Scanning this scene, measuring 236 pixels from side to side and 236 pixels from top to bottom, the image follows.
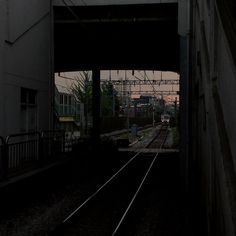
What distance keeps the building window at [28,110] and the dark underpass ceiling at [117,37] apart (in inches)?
153

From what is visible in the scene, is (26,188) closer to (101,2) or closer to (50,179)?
(50,179)

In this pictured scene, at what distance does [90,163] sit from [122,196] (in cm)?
947

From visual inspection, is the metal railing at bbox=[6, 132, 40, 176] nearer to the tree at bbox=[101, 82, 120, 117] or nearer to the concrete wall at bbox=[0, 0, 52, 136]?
the concrete wall at bbox=[0, 0, 52, 136]

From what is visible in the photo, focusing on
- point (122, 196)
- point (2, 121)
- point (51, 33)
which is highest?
point (51, 33)

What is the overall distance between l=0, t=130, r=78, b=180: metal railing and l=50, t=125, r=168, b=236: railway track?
201cm

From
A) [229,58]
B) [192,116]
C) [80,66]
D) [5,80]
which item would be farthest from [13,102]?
[80,66]

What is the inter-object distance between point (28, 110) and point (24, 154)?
3.85m

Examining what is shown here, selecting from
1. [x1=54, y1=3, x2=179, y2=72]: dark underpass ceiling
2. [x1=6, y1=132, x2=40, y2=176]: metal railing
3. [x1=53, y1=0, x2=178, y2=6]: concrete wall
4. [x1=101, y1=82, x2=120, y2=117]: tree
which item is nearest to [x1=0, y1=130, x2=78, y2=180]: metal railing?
[x1=6, y1=132, x2=40, y2=176]: metal railing

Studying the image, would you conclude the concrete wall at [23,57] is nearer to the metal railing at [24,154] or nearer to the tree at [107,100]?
the metal railing at [24,154]

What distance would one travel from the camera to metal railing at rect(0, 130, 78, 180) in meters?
12.6

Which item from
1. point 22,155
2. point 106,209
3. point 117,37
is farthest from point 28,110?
point 117,37

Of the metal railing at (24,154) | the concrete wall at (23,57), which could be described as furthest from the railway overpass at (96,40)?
the metal railing at (24,154)

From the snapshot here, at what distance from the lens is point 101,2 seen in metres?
20.6

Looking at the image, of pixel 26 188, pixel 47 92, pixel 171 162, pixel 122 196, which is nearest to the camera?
pixel 26 188
